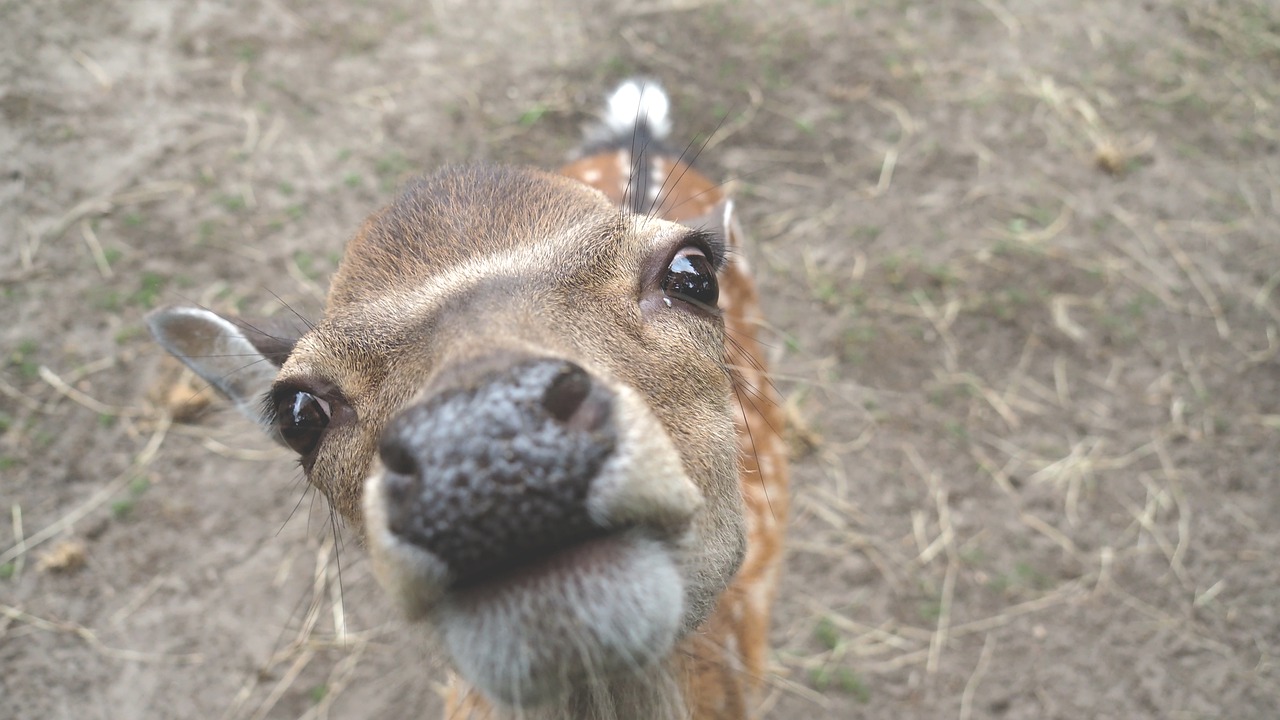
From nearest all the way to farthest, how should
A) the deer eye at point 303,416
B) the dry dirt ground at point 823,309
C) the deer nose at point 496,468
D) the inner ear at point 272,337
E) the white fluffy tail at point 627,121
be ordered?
the deer nose at point 496,468 < the deer eye at point 303,416 < the inner ear at point 272,337 < the dry dirt ground at point 823,309 < the white fluffy tail at point 627,121

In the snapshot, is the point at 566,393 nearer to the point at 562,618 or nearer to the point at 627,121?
the point at 562,618

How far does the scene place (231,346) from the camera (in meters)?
2.38

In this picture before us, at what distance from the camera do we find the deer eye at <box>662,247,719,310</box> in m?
1.91

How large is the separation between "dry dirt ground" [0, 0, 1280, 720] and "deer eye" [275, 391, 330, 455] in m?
1.54

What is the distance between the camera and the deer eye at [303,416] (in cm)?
186

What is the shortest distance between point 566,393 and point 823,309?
3676mm

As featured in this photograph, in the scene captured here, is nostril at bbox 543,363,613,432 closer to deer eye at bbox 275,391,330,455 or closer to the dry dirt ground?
deer eye at bbox 275,391,330,455

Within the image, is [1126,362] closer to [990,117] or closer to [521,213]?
[990,117]

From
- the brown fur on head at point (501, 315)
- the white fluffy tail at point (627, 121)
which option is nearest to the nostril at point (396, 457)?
the brown fur on head at point (501, 315)

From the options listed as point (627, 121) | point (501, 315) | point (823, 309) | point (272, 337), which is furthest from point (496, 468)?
point (823, 309)

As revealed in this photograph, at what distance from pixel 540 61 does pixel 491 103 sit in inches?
21.5

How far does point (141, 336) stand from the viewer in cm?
438

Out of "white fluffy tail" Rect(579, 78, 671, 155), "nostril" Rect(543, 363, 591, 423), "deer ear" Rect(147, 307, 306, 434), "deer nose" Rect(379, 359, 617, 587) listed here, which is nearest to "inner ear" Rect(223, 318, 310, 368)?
"deer ear" Rect(147, 307, 306, 434)

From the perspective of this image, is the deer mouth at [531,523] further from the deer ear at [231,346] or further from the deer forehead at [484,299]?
the deer ear at [231,346]
